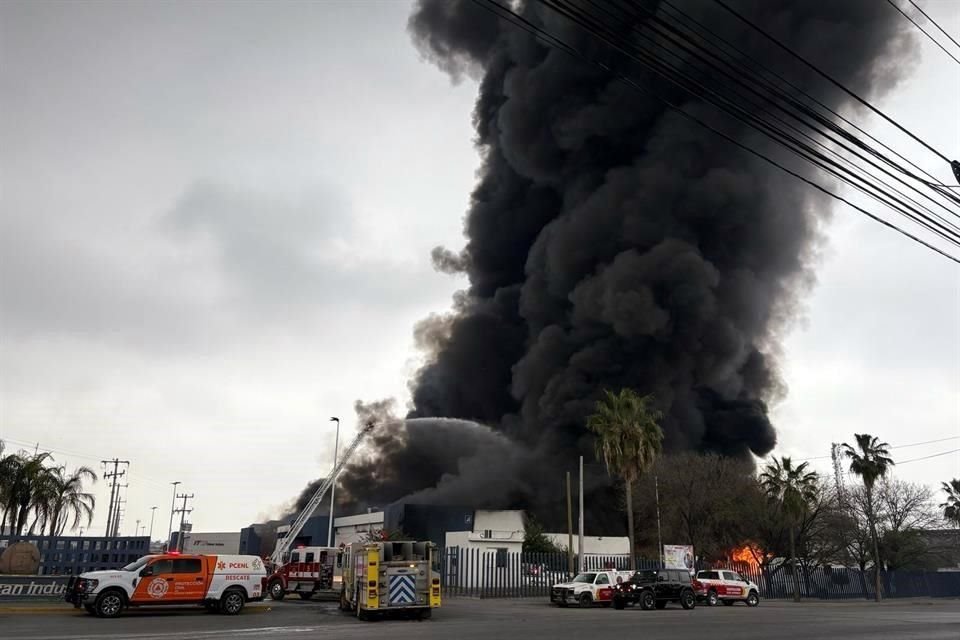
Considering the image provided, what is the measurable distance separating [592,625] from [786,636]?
161 inches

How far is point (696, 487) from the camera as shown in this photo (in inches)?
1722

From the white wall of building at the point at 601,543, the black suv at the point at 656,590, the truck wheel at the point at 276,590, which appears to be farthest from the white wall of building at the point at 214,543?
the black suv at the point at 656,590

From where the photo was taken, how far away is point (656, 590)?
2433 cm

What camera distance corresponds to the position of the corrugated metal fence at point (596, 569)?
3166cm

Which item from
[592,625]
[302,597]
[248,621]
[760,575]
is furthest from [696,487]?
[248,621]

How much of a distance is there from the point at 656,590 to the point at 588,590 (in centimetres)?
254

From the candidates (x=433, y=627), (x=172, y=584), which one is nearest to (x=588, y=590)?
(x=433, y=627)

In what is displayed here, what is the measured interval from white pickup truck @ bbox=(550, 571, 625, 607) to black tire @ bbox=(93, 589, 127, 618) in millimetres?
14635

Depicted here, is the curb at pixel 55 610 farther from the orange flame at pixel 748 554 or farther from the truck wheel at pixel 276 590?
the orange flame at pixel 748 554

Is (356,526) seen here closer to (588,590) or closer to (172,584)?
(588,590)

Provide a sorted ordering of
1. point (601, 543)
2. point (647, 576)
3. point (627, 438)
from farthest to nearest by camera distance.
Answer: point (601, 543)
point (627, 438)
point (647, 576)

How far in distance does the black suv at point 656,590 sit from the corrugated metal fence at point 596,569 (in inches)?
257

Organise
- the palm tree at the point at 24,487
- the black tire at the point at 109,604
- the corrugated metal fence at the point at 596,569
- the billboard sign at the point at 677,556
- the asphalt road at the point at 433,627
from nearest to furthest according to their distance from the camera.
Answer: the asphalt road at the point at 433,627 < the black tire at the point at 109,604 < the corrugated metal fence at the point at 596,569 < the billboard sign at the point at 677,556 < the palm tree at the point at 24,487

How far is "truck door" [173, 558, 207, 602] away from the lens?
1802cm
